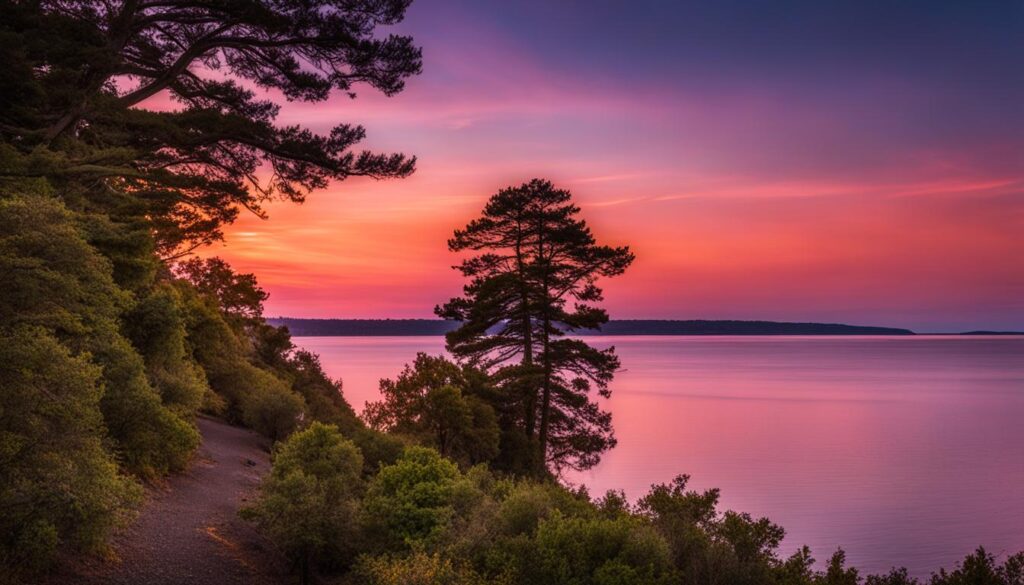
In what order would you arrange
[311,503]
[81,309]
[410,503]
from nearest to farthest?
[81,309] → [311,503] → [410,503]

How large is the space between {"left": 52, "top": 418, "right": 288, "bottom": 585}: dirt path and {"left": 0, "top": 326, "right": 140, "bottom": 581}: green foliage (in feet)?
4.06

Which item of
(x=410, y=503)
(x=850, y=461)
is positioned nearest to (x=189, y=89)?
(x=410, y=503)

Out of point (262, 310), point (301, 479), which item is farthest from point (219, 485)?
point (262, 310)

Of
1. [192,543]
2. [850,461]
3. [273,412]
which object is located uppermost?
[273,412]

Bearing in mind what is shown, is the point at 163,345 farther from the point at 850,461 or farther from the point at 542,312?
the point at 850,461

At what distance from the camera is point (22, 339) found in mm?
10820

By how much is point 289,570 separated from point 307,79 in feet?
37.8

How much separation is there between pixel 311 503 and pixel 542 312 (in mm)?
21126

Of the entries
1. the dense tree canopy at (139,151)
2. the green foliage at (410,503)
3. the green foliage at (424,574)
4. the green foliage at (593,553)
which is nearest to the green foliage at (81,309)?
the dense tree canopy at (139,151)

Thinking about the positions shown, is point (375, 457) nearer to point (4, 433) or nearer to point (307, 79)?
point (307, 79)

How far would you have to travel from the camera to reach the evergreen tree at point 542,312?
3500 centimetres

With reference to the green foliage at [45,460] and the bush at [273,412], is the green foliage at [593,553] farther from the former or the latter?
the bush at [273,412]

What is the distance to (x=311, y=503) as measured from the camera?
15.4 m

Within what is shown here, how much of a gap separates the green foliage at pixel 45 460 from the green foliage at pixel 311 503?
12.5 ft
